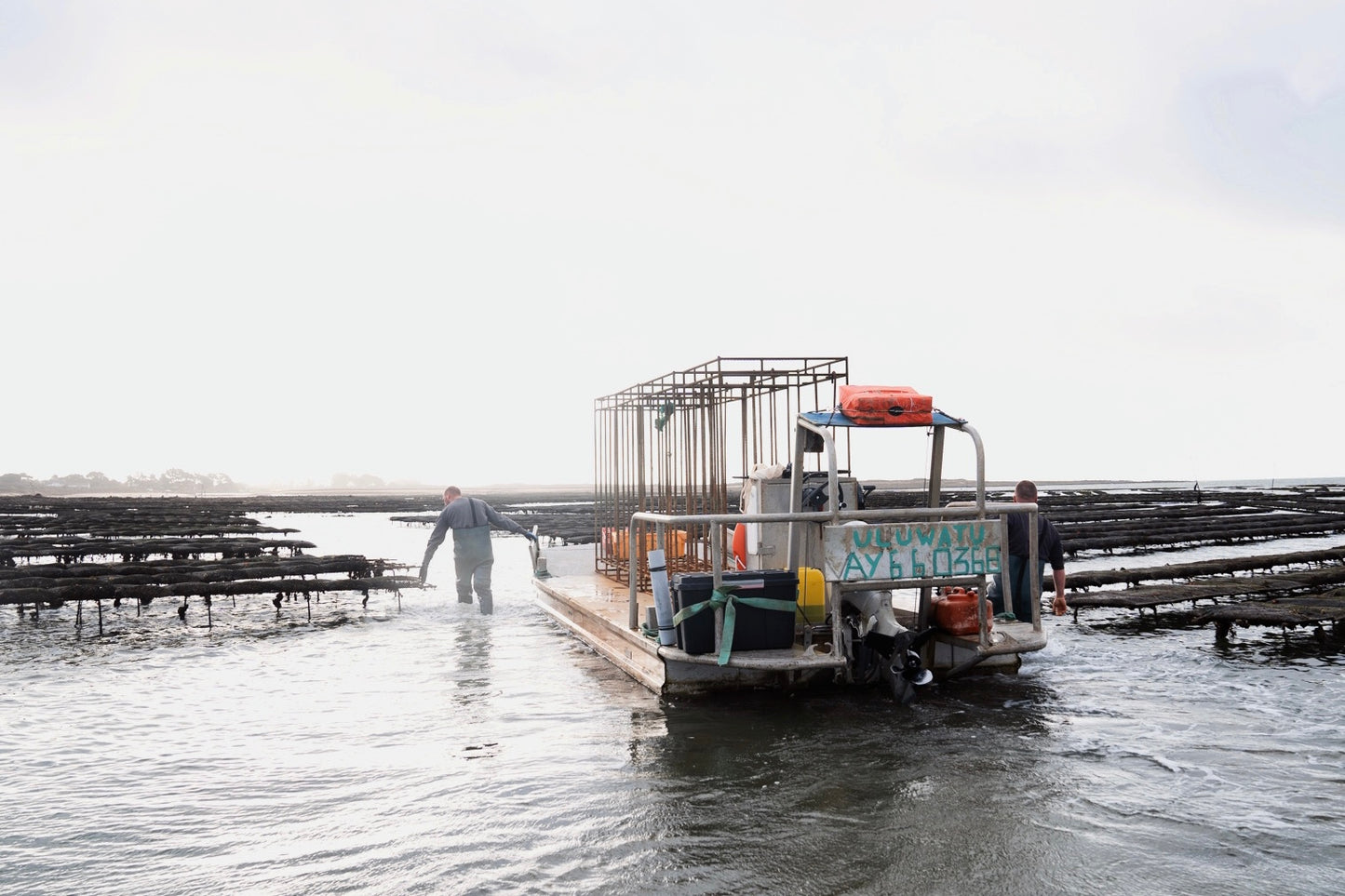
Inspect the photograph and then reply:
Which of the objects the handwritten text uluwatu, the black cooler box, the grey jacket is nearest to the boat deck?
the black cooler box

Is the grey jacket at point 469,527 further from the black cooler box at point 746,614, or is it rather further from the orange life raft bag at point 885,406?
the orange life raft bag at point 885,406

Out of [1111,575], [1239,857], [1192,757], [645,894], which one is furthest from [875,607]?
[1111,575]

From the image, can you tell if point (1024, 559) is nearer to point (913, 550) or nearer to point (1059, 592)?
point (1059, 592)

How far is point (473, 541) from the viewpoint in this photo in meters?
15.4

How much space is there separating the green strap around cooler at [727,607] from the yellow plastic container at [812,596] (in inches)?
19.4

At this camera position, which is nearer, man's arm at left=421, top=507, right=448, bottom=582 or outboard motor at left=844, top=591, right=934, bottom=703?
outboard motor at left=844, top=591, right=934, bottom=703

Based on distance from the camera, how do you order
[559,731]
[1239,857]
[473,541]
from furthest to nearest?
[473,541] → [559,731] → [1239,857]

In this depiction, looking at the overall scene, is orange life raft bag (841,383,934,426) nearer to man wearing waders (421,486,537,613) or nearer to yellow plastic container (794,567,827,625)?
yellow plastic container (794,567,827,625)

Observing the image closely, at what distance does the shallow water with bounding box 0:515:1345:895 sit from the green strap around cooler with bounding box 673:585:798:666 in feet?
2.13

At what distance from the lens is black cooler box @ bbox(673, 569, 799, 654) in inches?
323

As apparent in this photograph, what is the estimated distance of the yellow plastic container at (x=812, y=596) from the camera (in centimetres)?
874

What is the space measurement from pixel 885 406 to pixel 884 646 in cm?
210

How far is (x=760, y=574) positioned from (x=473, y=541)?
26.5 ft

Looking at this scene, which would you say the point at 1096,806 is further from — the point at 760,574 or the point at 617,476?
the point at 617,476
